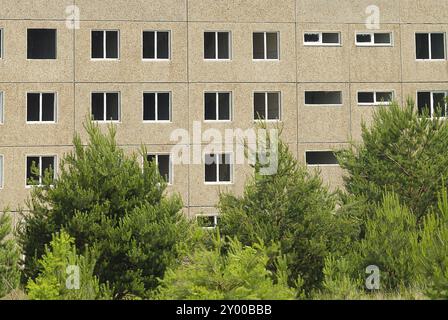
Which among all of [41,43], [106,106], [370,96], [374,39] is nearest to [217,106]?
[106,106]

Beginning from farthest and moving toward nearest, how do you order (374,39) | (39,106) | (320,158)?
(374,39) → (320,158) → (39,106)

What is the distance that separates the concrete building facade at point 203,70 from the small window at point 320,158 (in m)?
0.05

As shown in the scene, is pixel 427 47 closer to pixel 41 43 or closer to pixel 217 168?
pixel 217 168

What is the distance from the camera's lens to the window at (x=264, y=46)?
37.6 m

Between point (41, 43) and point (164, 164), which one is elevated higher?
point (41, 43)

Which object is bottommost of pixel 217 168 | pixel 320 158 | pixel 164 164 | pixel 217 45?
pixel 217 168

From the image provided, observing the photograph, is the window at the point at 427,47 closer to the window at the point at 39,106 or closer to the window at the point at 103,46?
the window at the point at 103,46

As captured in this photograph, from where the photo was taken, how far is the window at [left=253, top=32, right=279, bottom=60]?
3762 centimetres

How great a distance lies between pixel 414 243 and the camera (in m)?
22.0

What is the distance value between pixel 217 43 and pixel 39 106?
275 inches

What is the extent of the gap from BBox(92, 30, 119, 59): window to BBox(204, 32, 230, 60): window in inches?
133

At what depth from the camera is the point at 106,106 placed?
3675cm

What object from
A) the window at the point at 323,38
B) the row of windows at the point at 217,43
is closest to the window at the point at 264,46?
the row of windows at the point at 217,43
